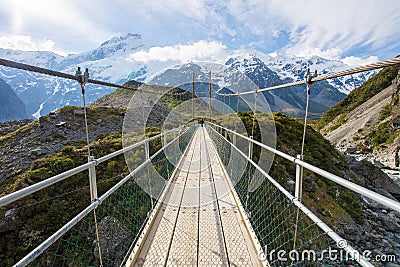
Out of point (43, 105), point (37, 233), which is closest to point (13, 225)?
point (37, 233)

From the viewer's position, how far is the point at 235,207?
2.60 meters

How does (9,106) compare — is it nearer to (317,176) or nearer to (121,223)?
(121,223)

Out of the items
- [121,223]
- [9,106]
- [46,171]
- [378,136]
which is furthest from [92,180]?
[9,106]

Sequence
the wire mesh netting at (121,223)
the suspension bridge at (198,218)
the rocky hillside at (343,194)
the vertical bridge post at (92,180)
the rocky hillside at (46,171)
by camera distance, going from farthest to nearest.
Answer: the rocky hillside at (343,194) → the rocky hillside at (46,171) → the wire mesh netting at (121,223) → the vertical bridge post at (92,180) → the suspension bridge at (198,218)

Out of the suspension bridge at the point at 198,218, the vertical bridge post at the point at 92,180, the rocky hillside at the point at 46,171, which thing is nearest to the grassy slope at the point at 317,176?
the suspension bridge at the point at 198,218

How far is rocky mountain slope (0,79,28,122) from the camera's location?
10706 cm

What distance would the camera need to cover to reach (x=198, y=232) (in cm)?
210

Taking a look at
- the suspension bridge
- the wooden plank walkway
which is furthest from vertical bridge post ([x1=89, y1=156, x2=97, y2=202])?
the wooden plank walkway

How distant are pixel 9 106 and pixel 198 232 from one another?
484 ft

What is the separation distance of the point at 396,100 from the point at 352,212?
18.5 metres

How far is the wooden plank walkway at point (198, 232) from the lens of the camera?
1700 millimetres

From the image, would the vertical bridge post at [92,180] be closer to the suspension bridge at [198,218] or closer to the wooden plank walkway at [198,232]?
the suspension bridge at [198,218]

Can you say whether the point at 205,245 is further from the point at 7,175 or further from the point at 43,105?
the point at 43,105

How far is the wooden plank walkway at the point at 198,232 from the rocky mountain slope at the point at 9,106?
135 m
